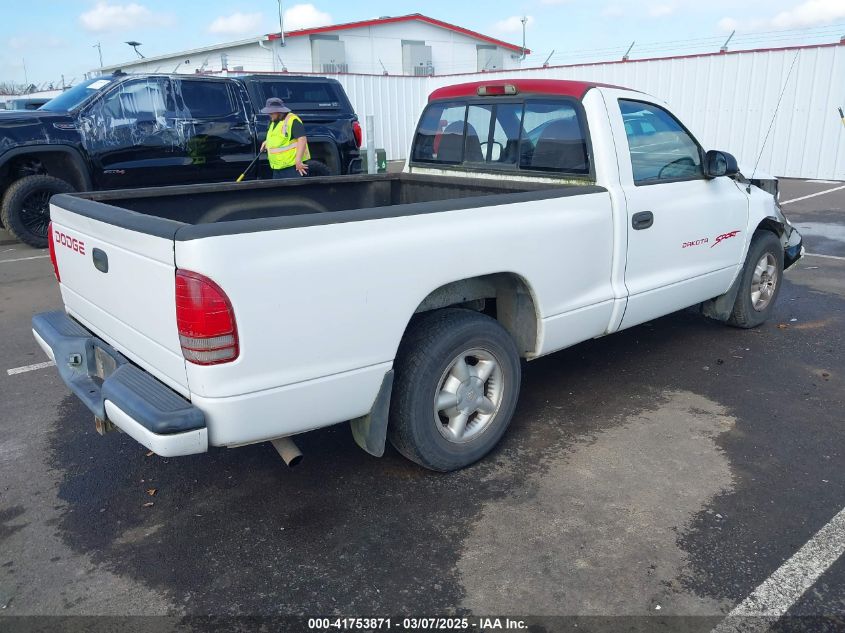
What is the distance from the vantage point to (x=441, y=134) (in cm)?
512

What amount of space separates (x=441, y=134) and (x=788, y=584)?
3587mm

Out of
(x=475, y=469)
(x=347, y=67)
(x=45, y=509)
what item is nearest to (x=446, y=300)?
(x=475, y=469)

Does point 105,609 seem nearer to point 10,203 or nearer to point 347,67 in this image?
point 10,203

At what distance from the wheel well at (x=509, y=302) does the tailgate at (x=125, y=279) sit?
4.33ft

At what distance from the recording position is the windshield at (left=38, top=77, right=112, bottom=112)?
9.38 metres

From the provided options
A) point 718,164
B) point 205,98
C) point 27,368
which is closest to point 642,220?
point 718,164

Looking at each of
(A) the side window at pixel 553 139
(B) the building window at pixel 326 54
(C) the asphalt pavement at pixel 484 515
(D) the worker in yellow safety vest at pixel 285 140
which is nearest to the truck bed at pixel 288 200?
(A) the side window at pixel 553 139

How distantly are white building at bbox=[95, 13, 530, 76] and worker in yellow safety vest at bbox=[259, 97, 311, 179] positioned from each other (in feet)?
60.9

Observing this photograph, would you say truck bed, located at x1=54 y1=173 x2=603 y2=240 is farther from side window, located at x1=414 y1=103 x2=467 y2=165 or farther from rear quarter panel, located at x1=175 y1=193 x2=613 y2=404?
side window, located at x1=414 y1=103 x2=467 y2=165

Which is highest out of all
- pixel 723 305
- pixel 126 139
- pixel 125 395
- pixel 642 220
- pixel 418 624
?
pixel 126 139

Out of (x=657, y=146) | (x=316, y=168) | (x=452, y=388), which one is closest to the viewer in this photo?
(x=452, y=388)

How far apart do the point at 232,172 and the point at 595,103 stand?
24.1 ft

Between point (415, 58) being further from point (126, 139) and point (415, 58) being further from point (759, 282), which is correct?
point (759, 282)

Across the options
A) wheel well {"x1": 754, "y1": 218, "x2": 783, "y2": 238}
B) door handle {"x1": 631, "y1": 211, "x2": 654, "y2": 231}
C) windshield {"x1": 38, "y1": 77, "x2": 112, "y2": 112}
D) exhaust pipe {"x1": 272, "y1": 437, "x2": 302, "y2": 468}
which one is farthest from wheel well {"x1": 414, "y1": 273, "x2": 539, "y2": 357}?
windshield {"x1": 38, "y1": 77, "x2": 112, "y2": 112}
